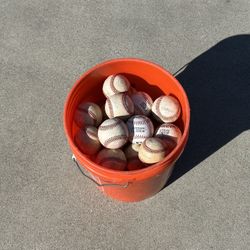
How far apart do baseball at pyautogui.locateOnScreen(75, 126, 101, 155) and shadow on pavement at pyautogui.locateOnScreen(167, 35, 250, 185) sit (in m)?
0.70

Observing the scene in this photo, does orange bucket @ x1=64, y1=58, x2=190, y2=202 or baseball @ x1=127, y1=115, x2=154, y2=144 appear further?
baseball @ x1=127, y1=115, x2=154, y2=144

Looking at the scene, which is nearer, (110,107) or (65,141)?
(110,107)

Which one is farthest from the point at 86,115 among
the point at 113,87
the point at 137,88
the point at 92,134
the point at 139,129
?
the point at 137,88

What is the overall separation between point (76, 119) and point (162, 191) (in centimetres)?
83

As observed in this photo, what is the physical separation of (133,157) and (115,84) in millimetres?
506

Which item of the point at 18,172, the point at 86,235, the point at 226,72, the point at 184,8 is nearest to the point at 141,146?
the point at 86,235

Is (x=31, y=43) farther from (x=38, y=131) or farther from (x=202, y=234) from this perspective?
(x=202, y=234)

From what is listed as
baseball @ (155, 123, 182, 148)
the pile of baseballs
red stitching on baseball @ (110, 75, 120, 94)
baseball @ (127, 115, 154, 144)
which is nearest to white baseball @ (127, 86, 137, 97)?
the pile of baseballs

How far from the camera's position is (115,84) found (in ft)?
8.75

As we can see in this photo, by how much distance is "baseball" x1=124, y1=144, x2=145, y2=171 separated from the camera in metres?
2.53

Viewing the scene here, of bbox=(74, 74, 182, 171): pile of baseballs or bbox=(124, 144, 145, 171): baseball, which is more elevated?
bbox=(74, 74, 182, 171): pile of baseballs

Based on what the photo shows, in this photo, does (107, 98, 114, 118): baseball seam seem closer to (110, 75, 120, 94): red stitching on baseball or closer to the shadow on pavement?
(110, 75, 120, 94): red stitching on baseball

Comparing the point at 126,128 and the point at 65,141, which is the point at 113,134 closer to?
the point at 126,128

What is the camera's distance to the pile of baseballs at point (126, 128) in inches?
97.0
